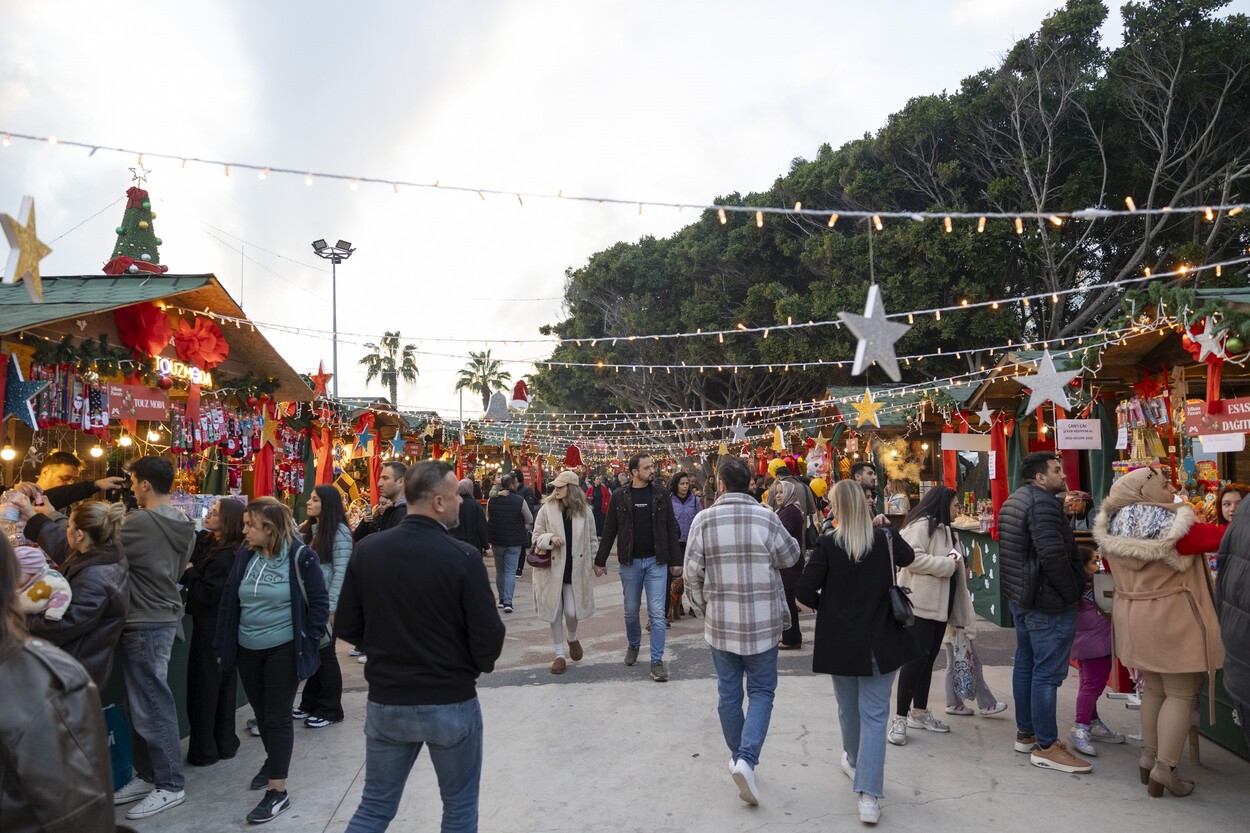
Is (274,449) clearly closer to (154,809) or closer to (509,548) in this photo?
(509,548)

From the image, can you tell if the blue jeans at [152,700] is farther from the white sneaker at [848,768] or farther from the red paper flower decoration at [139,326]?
the red paper flower decoration at [139,326]

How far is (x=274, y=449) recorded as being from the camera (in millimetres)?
9750

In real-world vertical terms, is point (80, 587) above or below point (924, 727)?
above

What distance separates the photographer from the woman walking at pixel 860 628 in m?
3.93

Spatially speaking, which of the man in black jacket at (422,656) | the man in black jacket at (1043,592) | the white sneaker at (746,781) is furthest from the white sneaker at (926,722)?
the man in black jacket at (422,656)

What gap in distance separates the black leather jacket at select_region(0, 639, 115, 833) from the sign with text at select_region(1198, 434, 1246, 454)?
698cm

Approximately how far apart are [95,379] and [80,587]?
355 cm

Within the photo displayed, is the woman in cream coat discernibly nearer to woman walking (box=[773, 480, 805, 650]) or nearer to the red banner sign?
woman walking (box=[773, 480, 805, 650])

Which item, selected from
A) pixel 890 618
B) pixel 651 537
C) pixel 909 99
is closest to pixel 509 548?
pixel 651 537

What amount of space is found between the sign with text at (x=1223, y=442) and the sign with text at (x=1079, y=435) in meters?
1.73

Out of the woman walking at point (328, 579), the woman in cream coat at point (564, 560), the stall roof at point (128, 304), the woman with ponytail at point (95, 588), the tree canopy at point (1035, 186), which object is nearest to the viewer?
the woman with ponytail at point (95, 588)

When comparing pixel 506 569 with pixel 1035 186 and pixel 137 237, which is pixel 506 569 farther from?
pixel 1035 186

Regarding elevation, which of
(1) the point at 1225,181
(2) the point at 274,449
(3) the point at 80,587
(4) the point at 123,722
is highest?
(1) the point at 1225,181

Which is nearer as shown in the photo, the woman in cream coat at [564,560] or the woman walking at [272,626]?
the woman walking at [272,626]
